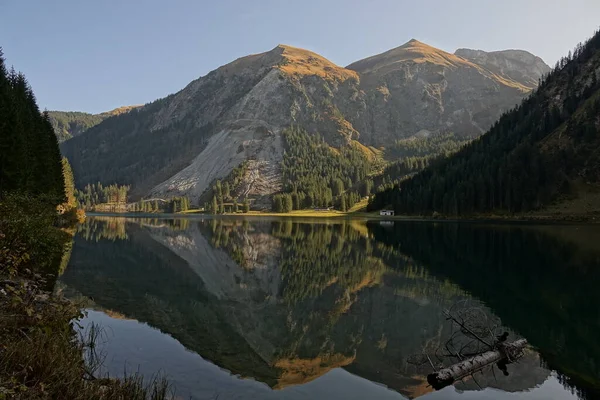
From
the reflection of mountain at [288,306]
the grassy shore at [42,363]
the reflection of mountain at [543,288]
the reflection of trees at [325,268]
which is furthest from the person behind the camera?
the reflection of trees at [325,268]

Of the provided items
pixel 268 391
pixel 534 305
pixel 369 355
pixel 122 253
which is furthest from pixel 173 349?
pixel 122 253

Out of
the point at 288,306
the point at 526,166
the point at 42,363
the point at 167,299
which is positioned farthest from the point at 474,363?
the point at 526,166

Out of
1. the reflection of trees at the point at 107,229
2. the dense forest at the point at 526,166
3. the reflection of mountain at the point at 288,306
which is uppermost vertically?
the dense forest at the point at 526,166

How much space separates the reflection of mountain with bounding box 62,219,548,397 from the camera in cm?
2070

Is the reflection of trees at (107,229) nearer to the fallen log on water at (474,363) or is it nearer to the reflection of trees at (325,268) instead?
the reflection of trees at (325,268)

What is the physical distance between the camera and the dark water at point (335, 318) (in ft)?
59.2

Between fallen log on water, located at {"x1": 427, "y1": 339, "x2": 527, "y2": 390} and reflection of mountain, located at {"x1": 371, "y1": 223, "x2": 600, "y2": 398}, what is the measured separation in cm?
197

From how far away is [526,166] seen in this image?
161 metres

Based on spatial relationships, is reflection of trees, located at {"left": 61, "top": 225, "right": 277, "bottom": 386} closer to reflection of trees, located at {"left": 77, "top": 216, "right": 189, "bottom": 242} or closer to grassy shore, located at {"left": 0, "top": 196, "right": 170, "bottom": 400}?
grassy shore, located at {"left": 0, "top": 196, "right": 170, "bottom": 400}

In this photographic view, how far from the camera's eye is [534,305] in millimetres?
30641

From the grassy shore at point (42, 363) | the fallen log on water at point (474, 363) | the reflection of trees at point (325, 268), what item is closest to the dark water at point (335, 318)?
the reflection of trees at point (325, 268)

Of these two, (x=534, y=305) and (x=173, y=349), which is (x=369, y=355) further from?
(x=534, y=305)

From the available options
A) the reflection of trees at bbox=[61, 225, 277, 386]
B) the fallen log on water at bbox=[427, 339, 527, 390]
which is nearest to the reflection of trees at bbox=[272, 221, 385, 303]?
the reflection of trees at bbox=[61, 225, 277, 386]

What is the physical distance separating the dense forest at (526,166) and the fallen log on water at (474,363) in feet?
494
